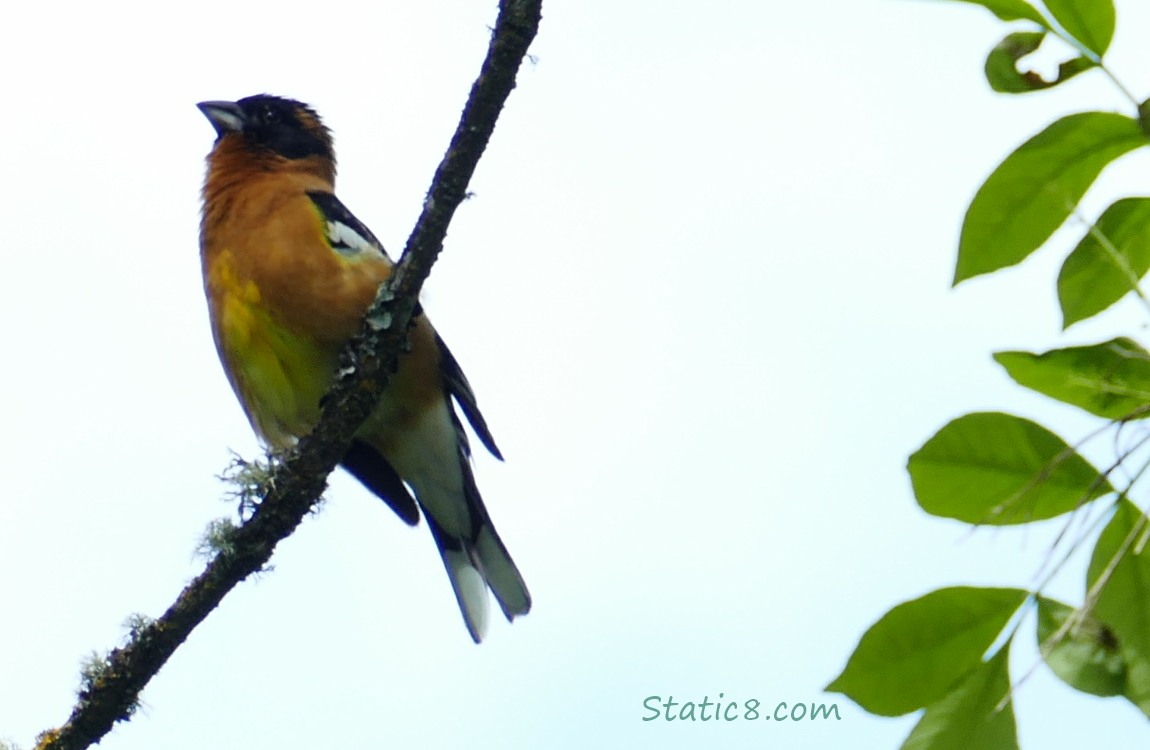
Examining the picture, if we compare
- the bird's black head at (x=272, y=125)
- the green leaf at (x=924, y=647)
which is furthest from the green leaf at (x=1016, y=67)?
the bird's black head at (x=272, y=125)

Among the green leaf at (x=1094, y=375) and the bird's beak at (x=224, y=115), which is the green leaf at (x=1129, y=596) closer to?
the green leaf at (x=1094, y=375)

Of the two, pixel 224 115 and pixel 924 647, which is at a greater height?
Result: pixel 224 115

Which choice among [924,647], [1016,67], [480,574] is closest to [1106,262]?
[1016,67]

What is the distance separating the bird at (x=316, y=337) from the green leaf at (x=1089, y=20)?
4.03 m

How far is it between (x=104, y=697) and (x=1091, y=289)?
3.61 m

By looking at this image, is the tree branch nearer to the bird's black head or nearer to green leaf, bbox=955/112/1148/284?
green leaf, bbox=955/112/1148/284

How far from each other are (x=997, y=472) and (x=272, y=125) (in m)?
6.34

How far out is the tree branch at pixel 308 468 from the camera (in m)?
3.89

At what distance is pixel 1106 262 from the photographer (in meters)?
1.77

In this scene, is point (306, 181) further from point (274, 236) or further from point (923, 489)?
point (923, 489)

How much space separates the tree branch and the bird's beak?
10.7 ft

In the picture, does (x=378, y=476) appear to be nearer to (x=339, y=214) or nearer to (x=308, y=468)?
(x=339, y=214)

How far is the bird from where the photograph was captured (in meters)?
6.04

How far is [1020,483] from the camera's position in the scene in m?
1.77
